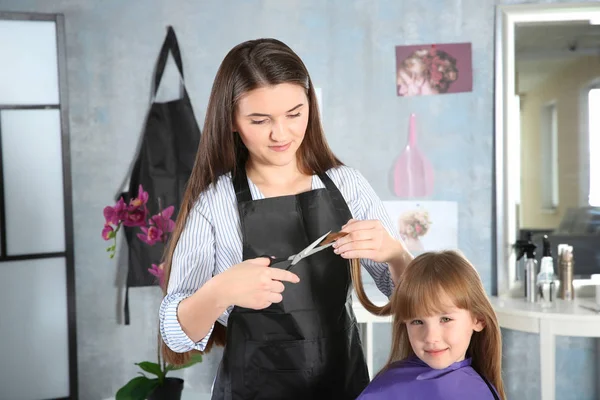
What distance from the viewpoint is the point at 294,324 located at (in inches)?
52.5

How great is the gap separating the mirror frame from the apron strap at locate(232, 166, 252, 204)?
2.02 metres

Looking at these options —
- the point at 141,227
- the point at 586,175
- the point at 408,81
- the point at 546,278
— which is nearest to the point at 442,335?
the point at 141,227

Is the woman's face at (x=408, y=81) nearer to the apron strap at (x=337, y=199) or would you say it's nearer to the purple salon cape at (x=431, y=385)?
the apron strap at (x=337, y=199)

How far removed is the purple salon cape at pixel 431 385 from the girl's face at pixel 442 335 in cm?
2

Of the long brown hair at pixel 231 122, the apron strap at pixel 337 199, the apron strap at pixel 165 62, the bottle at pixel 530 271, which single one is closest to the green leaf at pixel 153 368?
the apron strap at pixel 165 62

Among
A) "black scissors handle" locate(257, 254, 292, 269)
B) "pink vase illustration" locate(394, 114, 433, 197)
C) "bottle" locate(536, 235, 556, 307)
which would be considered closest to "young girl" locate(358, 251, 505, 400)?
"black scissors handle" locate(257, 254, 292, 269)

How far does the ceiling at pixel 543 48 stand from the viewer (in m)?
3.13

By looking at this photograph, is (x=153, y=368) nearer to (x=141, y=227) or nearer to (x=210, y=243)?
(x=141, y=227)

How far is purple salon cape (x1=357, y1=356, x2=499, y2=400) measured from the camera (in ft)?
4.44

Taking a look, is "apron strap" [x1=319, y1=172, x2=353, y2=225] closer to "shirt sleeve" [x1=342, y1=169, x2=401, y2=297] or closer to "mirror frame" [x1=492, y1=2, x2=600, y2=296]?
"shirt sleeve" [x1=342, y1=169, x2=401, y2=297]

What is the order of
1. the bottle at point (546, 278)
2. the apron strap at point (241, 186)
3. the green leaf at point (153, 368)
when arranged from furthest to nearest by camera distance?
1. the bottle at point (546, 278)
2. the green leaf at point (153, 368)
3. the apron strap at point (241, 186)

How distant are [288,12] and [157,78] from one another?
0.67m

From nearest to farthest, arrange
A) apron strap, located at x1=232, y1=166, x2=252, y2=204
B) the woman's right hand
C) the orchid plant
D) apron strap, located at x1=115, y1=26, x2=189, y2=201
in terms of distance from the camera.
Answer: the woman's right hand
apron strap, located at x1=232, y1=166, x2=252, y2=204
the orchid plant
apron strap, located at x1=115, y1=26, x2=189, y2=201

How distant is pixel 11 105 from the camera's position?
2967mm
